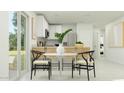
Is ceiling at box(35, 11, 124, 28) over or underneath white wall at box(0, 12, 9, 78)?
over

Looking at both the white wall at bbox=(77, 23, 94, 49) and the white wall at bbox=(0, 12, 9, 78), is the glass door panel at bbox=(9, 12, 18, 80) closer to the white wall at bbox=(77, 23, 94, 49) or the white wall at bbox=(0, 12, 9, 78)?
the white wall at bbox=(0, 12, 9, 78)

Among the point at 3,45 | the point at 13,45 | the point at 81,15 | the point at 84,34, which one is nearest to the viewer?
the point at 3,45

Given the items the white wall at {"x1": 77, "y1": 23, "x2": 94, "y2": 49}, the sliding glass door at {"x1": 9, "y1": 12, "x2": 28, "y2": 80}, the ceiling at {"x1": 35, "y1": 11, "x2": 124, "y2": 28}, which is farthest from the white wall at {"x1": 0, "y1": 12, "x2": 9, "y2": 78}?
the white wall at {"x1": 77, "y1": 23, "x2": 94, "y2": 49}

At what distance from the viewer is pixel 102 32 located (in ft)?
52.6

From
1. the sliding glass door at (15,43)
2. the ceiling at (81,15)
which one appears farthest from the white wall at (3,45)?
the ceiling at (81,15)

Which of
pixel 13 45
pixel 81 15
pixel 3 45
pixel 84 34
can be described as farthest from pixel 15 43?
pixel 84 34

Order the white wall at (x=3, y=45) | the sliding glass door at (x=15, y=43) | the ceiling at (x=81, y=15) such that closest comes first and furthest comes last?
the white wall at (x=3, y=45) < the sliding glass door at (x=15, y=43) < the ceiling at (x=81, y=15)

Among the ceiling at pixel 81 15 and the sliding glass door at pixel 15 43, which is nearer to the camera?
the sliding glass door at pixel 15 43

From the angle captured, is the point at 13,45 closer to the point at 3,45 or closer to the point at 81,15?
the point at 3,45

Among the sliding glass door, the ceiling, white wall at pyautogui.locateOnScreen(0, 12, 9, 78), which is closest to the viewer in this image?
white wall at pyautogui.locateOnScreen(0, 12, 9, 78)

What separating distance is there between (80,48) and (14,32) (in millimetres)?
2636

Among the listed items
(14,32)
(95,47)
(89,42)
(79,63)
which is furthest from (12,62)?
(95,47)

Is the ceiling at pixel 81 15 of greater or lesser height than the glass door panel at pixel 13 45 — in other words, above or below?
above

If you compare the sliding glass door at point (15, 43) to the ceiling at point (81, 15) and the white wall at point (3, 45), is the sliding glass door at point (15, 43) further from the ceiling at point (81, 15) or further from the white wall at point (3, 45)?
the ceiling at point (81, 15)
